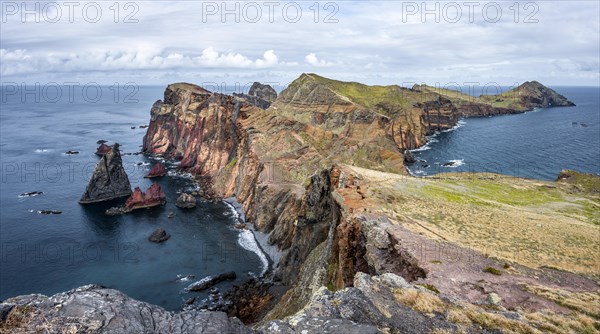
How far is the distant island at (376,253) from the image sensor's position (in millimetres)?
14055

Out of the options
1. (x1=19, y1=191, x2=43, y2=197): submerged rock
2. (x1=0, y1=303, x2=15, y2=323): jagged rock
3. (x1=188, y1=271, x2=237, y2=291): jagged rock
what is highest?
(x1=0, y1=303, x2=15, y2=323): jagged rock

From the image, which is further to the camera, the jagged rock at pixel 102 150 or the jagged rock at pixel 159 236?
the jagged rock at pixel 102 150

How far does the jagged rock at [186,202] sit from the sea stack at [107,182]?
17.1 m

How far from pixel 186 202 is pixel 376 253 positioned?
65.8 meters

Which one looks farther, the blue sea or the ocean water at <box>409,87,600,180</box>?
the ocean water at <box>409,87,600,180</box>

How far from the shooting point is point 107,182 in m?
93.2

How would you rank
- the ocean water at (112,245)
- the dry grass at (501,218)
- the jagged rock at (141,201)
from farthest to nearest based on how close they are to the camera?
1. the jagged rock at (141,201)
2. the ocean water at (112,245)
3. the dry grass at (501,218)

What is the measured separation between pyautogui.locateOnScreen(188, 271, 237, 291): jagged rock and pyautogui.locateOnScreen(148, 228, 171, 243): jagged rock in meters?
17.1

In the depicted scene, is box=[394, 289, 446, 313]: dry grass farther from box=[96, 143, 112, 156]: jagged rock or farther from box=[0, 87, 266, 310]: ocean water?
box=[96, 143, 112, 156]: jagged rock

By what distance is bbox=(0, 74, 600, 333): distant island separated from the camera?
14055 mm

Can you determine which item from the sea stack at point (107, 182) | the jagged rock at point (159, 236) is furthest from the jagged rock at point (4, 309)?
the sea stack at point (107, 182)

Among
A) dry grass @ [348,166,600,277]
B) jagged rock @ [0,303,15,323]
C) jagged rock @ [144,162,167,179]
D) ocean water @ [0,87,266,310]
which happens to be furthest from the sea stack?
jagged rock @ [0,303,15,323]

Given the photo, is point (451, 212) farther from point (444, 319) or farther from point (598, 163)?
point (598, 163)

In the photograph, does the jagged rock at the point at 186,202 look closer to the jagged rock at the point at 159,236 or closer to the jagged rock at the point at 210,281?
the jagged rock at the point at 159,236
